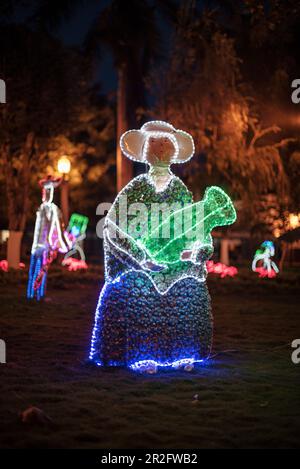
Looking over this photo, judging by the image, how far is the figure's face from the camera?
642 cm

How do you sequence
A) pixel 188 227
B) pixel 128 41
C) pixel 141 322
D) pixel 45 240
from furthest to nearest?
pixel 128 41 < pixel 45 240 < pixel 188 227 < pixel 141 322

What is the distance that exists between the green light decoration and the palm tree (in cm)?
1059

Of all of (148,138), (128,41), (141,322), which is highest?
(128,41)

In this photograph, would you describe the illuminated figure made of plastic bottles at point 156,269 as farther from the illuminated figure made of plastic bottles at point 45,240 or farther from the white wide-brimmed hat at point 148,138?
the illuminated figure made of plastic bottles at point 45,240

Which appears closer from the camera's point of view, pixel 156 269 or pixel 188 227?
pixel 156 269

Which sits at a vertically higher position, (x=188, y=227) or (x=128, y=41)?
(x=128, y=41)

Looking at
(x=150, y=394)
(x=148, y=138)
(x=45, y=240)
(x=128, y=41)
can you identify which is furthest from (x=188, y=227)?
(x=128, y=41)

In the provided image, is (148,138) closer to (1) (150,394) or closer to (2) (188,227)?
(2) (188,227)

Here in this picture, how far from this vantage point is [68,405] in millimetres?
4891

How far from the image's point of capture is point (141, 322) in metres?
6.05

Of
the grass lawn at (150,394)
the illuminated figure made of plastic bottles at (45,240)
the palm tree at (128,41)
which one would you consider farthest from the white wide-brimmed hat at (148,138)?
the palm tree at (128,41)

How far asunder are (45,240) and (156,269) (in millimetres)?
5707
